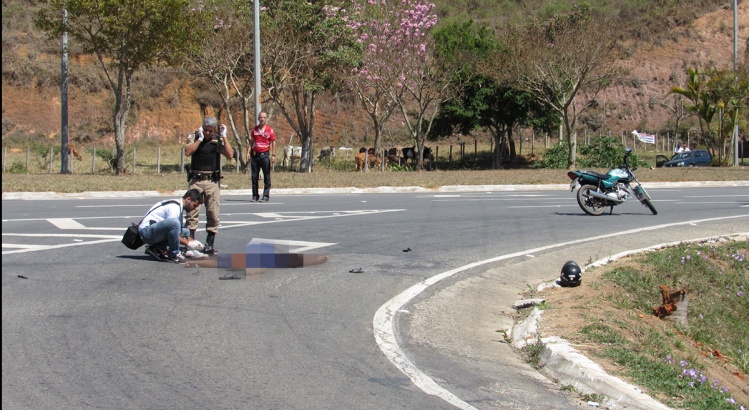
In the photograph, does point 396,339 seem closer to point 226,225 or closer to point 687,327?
point 687,327

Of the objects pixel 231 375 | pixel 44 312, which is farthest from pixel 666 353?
pixel 44 312

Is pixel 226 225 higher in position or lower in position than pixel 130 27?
lower

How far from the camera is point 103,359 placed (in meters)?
6.41

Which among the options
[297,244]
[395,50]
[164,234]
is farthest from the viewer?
[395,50]

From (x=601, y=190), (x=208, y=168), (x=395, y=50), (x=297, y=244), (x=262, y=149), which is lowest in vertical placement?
(x=297, y=244)

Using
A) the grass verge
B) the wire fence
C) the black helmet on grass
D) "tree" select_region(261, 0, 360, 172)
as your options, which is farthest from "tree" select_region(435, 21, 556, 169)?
the black helmet on grass

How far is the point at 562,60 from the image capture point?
37281mm

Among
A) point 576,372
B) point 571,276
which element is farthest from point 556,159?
point 576,372

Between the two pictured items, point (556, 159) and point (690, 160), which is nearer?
point (556, 159)

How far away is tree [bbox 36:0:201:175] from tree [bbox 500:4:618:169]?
49.8 feet

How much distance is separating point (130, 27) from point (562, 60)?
18437mm

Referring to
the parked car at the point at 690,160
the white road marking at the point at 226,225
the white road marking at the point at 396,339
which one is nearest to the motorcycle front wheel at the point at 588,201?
the white road marking at the point at 226,225

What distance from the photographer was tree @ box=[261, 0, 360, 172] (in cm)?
3631

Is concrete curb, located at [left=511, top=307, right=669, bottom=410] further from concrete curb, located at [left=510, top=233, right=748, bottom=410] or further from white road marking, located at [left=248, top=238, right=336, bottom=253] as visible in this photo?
white road marking, located at [left=248, top=238, right=336, bottom=253]
